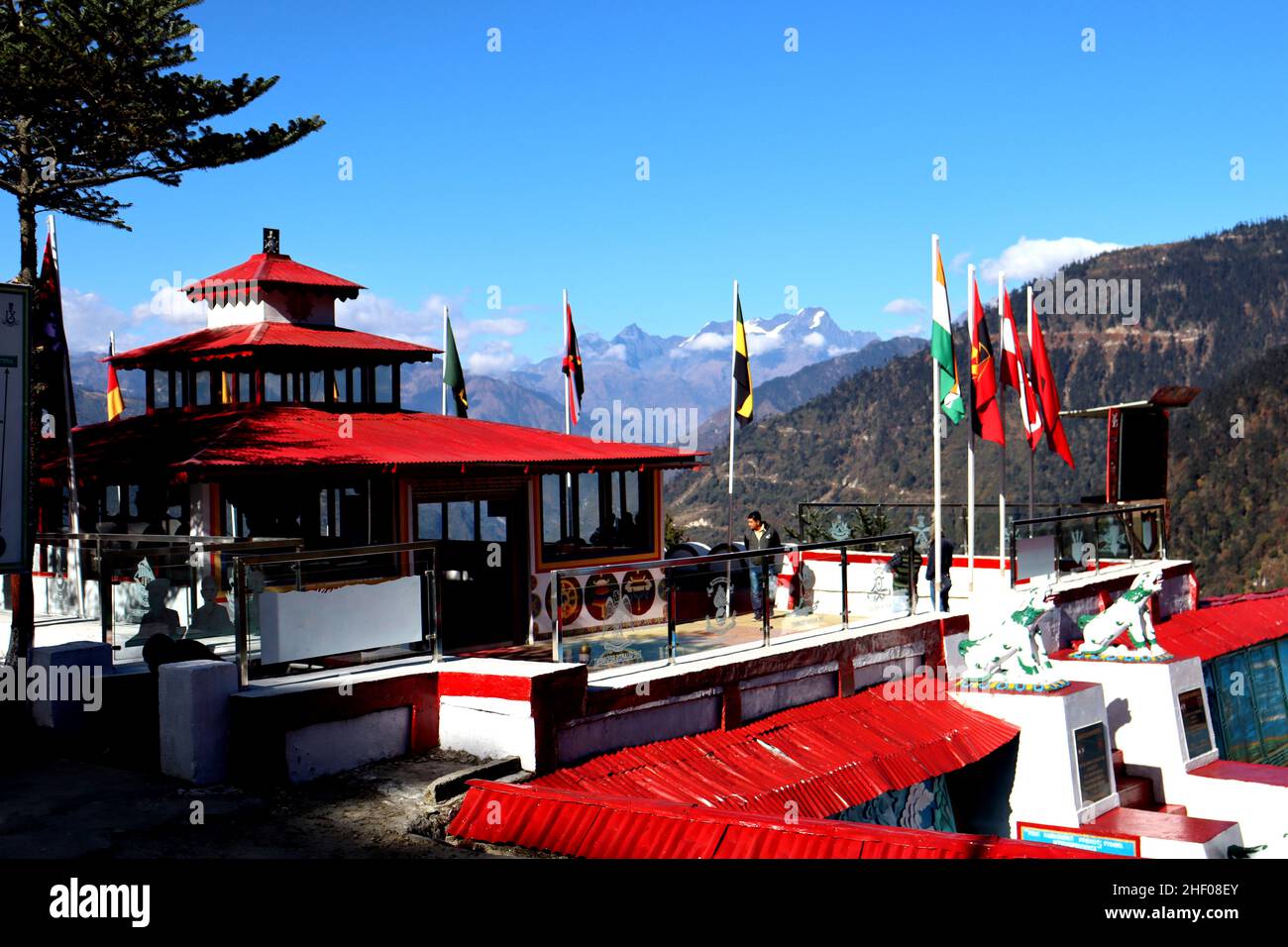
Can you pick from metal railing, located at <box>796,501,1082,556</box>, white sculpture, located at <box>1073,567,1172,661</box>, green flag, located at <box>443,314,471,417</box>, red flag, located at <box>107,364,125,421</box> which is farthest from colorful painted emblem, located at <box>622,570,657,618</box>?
red flag, located at <box>107,364,125,421</box>

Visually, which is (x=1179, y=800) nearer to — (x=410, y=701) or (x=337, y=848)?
(x=410, y=701)

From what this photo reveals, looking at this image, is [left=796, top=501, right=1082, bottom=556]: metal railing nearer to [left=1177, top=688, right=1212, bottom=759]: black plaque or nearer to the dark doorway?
[left=1177, top=688, right=1212, bottom=759]: black plaque

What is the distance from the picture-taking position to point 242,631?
9.13 metres

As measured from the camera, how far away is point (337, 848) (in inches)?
287

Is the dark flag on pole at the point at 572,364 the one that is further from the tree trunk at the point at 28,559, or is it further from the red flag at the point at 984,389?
the tree trunk at the point at 28,559

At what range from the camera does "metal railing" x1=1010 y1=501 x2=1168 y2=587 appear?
17594 millimetres

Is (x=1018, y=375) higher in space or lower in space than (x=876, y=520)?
higher

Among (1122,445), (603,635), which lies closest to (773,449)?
(1122,445)

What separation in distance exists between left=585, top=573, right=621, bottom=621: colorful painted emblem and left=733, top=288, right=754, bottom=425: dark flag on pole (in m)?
8.67

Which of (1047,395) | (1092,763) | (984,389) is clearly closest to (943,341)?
(984,389)

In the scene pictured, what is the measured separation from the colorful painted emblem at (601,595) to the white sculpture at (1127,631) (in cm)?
719

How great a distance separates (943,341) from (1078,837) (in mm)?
7187

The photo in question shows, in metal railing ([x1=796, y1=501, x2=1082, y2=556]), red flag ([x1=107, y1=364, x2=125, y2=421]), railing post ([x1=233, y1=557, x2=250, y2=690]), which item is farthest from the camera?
metal railing ([x1=796, y1=501, x2=1082, y2=556])

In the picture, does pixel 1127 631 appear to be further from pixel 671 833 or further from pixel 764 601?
pixel 671 833
